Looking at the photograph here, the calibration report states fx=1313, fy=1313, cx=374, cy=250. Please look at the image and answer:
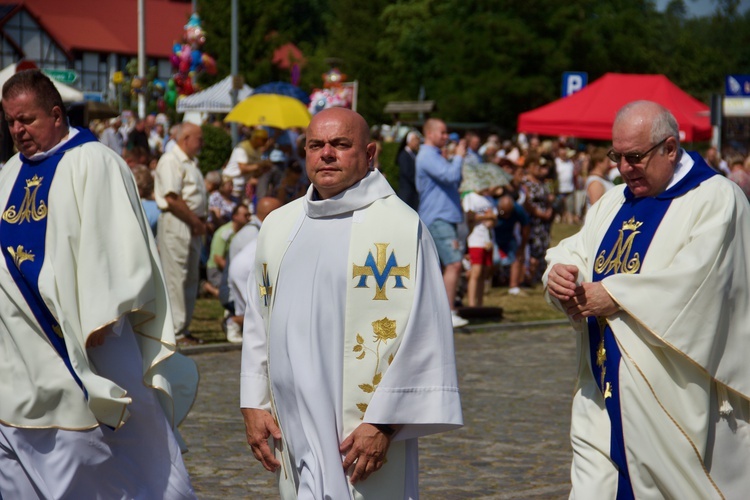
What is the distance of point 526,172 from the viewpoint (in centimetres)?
1820

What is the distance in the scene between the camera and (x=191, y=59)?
1309 inches

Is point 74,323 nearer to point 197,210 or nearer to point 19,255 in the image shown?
point 19,255

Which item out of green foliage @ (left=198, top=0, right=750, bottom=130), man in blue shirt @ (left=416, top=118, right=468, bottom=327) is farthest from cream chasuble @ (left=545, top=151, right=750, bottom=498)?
green foliage @ (left=198, top=0, right=750, bottom=130)

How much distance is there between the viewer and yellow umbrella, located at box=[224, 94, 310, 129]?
17203mm

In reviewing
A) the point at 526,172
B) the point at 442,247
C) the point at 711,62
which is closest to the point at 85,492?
the point at 442,247

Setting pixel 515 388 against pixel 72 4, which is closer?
pixel 515 388

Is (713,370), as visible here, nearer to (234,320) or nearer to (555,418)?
(555,418)

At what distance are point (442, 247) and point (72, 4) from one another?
247 ft

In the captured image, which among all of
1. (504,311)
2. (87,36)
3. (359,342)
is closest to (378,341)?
(359,342)

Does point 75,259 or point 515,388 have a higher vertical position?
point 75,259

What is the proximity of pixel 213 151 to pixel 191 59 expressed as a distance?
9206mm

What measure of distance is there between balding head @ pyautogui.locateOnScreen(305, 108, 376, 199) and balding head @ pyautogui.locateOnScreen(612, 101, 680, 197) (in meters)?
1.07

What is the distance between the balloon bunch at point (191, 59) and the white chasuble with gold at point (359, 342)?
28.8 m

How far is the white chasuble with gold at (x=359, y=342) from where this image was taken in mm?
4133
